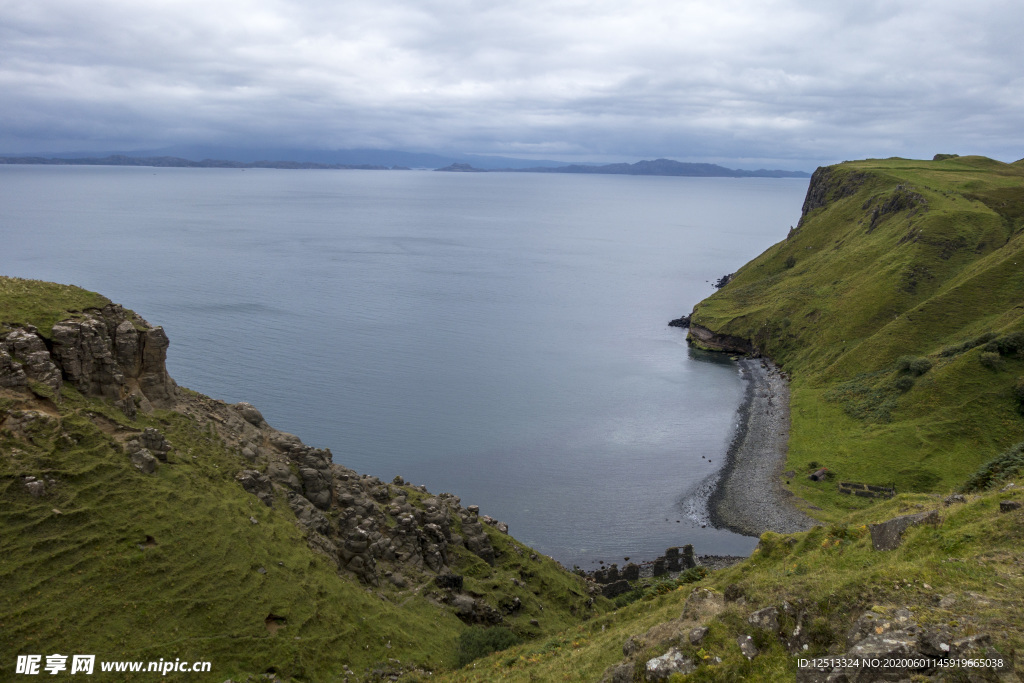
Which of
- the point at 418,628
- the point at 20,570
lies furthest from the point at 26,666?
the point at 418,628

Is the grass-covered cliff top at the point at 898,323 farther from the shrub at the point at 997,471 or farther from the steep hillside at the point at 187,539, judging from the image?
the steep hillside at the point at 187,539

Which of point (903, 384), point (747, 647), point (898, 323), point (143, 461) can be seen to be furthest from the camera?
point (898, 323)

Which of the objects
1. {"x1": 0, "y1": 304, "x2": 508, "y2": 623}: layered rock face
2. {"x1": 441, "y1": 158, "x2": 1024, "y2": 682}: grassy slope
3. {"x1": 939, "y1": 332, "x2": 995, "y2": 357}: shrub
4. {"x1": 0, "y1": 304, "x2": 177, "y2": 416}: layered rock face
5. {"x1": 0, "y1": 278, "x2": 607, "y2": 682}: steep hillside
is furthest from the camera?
{"x1": 939, "y1": 332, "x2": 995, "y2": 357}: shrub

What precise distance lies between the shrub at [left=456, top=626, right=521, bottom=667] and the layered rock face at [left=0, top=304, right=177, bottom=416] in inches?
915

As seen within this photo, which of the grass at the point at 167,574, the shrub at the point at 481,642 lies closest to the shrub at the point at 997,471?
the shrub at the point at 481,642

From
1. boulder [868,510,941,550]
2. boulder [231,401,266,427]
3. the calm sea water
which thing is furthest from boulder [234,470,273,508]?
the calm sea water

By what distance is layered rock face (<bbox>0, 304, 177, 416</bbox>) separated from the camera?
3559cm

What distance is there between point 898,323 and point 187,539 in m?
110

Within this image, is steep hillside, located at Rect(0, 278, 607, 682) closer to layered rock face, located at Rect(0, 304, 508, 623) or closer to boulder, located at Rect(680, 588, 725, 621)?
layered rock face, located at Rect(0, 304, 508, 623)

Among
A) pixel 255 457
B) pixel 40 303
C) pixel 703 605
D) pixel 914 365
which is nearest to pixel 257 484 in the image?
pixel 255 457

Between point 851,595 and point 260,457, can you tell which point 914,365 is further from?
point 260,457

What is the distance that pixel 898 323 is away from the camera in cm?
11125

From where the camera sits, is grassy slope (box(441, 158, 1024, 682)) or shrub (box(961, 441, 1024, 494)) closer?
grassy slope (box(441, 158, 1024, 682))

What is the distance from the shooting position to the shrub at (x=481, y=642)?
3756cm
